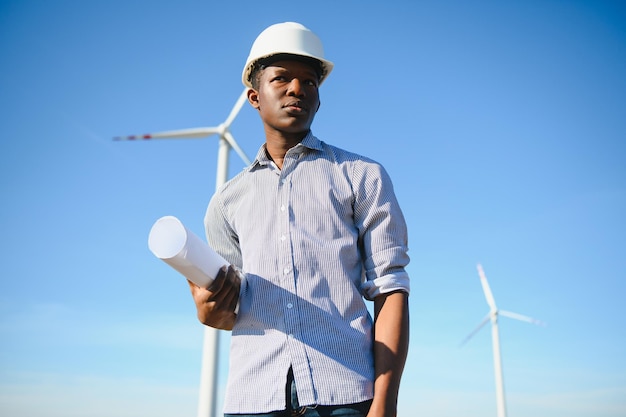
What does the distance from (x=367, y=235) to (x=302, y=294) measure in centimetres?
47

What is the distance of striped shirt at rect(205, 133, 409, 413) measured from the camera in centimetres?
274

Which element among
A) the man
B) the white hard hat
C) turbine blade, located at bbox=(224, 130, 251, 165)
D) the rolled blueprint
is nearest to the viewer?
the rolled blueprint

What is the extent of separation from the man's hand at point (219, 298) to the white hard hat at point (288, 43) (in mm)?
1236

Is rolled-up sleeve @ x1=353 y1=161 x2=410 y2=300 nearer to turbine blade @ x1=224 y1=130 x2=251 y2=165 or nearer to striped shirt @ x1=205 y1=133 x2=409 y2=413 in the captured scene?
striped shirt @ x1=205 y1=133 x2=409 y2=413

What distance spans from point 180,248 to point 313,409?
0.91 meters

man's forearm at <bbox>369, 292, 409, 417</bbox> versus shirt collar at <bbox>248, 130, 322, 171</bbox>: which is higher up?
shirt collar at <bbox>248, 130, 322, 171</bbox>

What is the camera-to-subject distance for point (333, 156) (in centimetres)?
336

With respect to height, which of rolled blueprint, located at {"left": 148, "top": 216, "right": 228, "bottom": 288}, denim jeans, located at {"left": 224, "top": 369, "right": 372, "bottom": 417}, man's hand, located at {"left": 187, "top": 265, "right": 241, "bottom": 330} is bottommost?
denim jeans, located at {"left": 224, "top": 369, "right": 372, "bottom": 417}

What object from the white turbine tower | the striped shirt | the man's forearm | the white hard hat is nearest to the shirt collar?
the striped shirt

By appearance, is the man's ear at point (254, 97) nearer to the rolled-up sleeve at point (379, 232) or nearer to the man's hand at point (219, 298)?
the rolled-up sleeve at point (379, 232)

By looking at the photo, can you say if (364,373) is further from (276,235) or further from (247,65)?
(247,65)

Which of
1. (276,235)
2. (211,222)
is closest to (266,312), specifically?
(276,235)

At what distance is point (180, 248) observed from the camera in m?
2.59

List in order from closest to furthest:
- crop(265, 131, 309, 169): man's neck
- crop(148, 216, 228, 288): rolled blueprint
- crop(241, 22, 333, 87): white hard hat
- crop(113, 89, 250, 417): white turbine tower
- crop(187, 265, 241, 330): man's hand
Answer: crop(148, 216, 228, 288): rolled blueprint < crop(187, 265, 241, 330): man's hand < crop(241, 22, 333, 87): white hard hat < crop(265, 131, 309, 169): man's neck < crop(113, 89, 250, 417): white turbine tower
